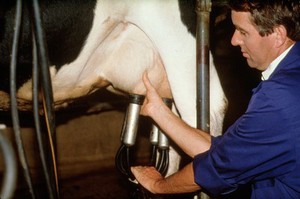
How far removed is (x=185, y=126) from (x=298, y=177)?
52cm

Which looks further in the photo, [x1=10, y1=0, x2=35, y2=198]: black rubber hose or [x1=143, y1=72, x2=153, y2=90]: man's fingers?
[x1=143, y1=72, x2=153, y2=90]: man's fingers

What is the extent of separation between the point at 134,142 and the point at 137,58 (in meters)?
0.45

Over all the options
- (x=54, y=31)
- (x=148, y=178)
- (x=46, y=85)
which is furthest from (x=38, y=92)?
Answer: (x=148, y=178)

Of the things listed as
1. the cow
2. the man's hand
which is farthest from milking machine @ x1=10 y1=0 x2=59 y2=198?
the cow

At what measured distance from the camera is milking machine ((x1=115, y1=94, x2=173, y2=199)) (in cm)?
188

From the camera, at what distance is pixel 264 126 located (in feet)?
3.83

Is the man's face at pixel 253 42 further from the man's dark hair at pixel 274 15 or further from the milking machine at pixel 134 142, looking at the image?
the milking machine at pixel 134 142

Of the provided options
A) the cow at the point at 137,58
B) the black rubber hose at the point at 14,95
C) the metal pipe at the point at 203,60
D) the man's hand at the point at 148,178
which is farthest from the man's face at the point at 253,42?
the black rubber hose at the point at 14,95

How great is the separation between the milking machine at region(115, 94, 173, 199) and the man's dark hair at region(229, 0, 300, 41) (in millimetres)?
816

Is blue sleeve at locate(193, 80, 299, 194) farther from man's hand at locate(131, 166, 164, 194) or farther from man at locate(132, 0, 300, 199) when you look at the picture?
man's hand at locate(131, 166, 164, 194)

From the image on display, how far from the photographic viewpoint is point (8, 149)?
2.87 feet

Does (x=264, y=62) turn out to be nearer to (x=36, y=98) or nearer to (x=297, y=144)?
(x=297, y=144)

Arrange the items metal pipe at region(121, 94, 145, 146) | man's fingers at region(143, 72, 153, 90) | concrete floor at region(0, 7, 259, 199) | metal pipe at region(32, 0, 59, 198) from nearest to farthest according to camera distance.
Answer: metal pipe at region(32, 0, 59, 198) < man's fingers at region(143, 72, 153, 90) < metal pipe at region(121, 94, 145, 146) < concrete floor at region(0, 7, 259, 199)

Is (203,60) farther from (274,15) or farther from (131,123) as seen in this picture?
(131,123)
